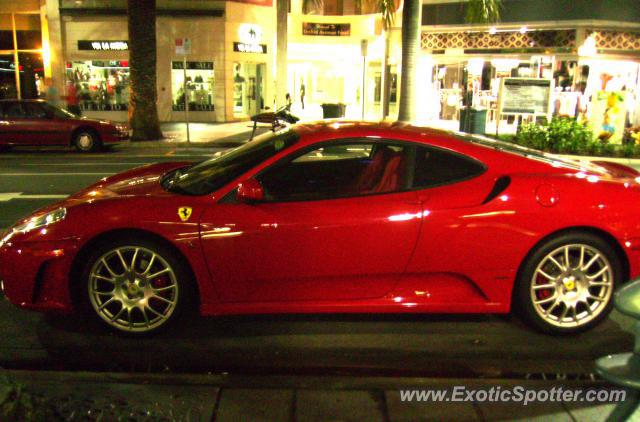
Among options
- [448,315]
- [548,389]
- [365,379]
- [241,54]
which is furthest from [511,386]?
[241,54]

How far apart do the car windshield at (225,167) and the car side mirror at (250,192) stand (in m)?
0.17

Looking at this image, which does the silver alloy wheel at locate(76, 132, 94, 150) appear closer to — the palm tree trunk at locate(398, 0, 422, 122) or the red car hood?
the palm tree trunk at locate(398, 0, 422, 122)

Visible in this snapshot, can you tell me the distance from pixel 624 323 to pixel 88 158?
12.9 meters

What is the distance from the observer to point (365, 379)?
12.3 feet

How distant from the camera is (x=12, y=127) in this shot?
15.3 m

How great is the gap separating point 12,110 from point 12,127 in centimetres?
52

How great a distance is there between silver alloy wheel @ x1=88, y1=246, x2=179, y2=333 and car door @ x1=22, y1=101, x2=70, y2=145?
491 inches

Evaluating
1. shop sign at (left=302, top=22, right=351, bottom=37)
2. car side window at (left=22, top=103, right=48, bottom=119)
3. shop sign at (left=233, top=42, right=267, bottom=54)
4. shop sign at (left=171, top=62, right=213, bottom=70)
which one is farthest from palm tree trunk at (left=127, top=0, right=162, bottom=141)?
shop sign at (left=302, top=22, right=351, bottom=37)

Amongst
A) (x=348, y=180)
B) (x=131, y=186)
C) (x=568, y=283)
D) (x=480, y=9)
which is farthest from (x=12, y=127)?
(x=568, y=283)

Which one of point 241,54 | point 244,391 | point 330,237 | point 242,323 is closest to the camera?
point 244,391

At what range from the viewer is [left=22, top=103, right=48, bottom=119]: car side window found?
50.9 ft

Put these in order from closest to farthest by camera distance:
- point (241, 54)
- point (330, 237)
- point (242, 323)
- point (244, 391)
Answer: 1. point (244, 391)
2. point (330, 237)
3. point (242, 323)
4. point (241, 54)

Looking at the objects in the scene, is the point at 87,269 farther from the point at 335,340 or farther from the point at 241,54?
the point at 241,54

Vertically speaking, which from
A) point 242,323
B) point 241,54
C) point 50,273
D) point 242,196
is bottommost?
point 242,323
